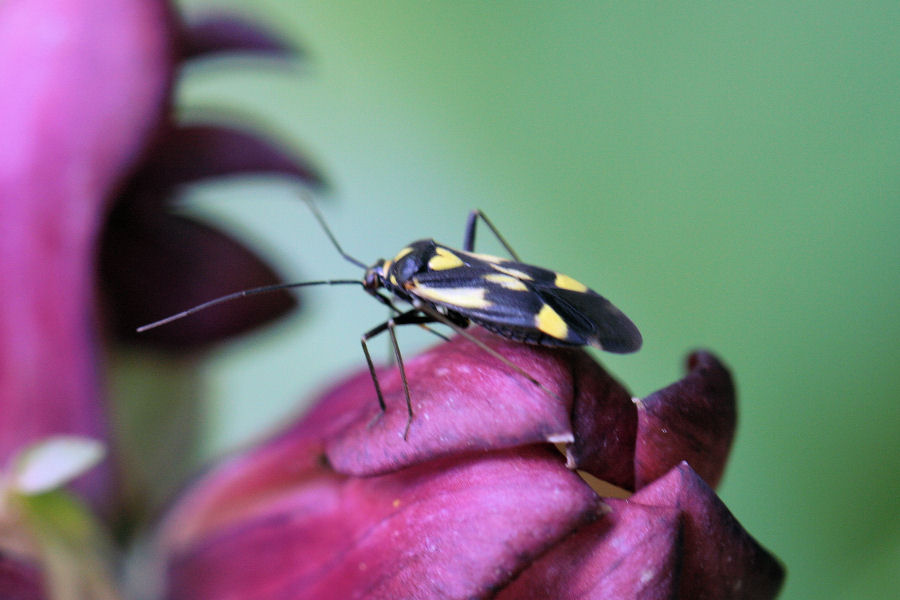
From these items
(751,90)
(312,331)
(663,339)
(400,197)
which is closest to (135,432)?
(312,331)

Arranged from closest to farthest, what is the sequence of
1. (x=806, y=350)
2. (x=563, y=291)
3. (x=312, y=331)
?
(x=563, y=291) < (x=806, y=350) < (x=312, y=331)

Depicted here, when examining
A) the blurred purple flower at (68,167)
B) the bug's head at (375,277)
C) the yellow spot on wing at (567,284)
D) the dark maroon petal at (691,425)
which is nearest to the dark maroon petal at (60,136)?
the blurred purple flower at (68,167)

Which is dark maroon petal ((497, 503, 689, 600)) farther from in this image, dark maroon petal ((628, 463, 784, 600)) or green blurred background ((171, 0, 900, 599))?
green blurred background ((171, 0, 900, 599))

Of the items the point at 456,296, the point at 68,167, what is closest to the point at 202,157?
the point at 68,167

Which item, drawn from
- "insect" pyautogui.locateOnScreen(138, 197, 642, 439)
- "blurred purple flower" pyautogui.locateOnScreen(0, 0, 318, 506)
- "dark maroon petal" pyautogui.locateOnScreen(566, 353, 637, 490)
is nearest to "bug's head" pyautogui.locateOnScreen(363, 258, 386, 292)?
"insect" pyautogui.locateOnScreen(138, 197, 642, 439)

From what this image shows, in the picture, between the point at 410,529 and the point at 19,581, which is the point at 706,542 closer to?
the point at 410,529

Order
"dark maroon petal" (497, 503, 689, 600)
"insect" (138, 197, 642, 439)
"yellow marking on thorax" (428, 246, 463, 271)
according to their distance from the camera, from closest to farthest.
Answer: "dark maroon petal" (497, 503, 689, 600) < "insect" (138, 197, 642, 439) < "yellow marking on thorax" (428, 246, 463, 271)

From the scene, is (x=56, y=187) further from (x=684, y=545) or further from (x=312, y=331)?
(x=684, y=545)
